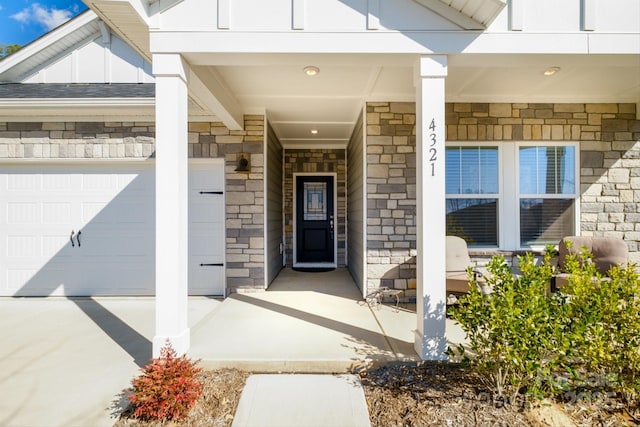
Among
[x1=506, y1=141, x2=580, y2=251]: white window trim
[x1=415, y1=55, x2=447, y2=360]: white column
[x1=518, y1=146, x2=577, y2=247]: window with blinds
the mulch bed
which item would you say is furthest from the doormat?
the mulch bed

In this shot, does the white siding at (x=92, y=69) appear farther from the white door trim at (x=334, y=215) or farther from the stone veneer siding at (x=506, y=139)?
the stone veneer siding at (x=506, y=139)

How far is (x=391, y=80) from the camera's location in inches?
150

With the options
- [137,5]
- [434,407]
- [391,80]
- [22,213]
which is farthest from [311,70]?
[22,213]

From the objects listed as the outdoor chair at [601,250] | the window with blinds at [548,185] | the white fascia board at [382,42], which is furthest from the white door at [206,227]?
the outdoor chair at [601,250]

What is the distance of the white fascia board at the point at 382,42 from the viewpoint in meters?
2.62

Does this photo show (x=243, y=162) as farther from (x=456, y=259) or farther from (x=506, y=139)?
(x=506, y=139)

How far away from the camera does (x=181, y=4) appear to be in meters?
2.63

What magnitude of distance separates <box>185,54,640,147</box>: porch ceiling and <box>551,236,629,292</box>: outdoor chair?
1858mm

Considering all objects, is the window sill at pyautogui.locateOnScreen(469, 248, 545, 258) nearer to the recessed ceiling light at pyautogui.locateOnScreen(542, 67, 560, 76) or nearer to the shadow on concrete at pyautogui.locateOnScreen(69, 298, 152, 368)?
the recessed ceiling light at pyautogui.locateOnScreen(542, 67, 560, 76)

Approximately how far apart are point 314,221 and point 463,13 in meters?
5.15

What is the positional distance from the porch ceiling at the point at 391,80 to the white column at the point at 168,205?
288 millimetres

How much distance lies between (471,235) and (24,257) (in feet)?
20.6

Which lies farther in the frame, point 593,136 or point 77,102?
point 593,136

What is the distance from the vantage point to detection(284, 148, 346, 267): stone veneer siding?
7086 mm
